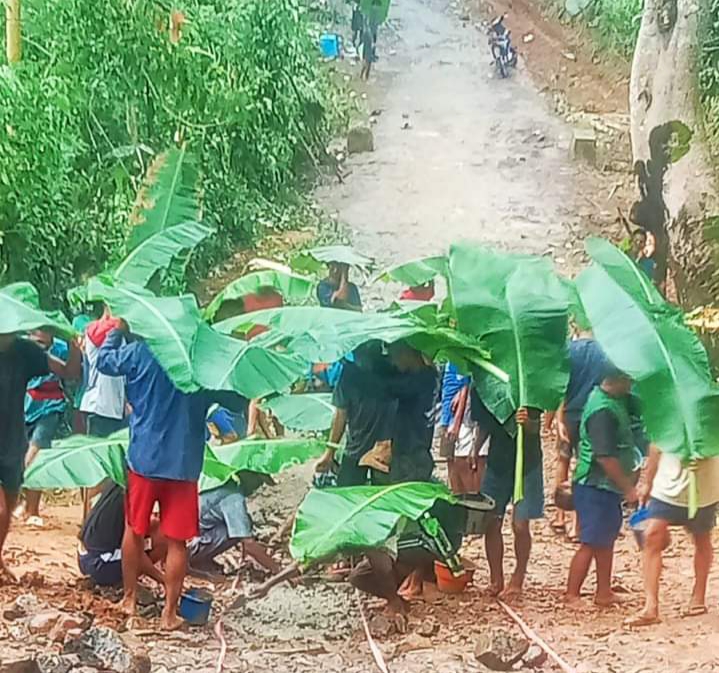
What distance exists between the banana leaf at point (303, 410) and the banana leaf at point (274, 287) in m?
0.22

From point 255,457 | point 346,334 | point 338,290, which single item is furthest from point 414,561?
point 338,290

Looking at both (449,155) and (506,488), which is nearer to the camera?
(506,488)

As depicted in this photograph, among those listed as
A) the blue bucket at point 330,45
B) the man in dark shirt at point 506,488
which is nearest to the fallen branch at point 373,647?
the man in dark shirt at point 506,488

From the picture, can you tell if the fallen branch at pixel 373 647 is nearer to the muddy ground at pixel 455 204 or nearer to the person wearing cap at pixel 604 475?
the muddy ground at pixel 455 204

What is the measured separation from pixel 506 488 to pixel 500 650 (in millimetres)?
A: 340

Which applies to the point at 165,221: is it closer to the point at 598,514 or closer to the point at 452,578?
the point at 452,578

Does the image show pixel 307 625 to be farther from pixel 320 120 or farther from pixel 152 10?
pixel 152 10

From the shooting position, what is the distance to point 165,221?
9.51 ft

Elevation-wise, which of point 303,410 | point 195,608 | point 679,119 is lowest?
point 195,608

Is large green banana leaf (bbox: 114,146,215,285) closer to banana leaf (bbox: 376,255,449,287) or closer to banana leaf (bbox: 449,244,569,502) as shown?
banana leaf (bbox: 376,255,449,287)

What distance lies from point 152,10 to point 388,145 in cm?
63

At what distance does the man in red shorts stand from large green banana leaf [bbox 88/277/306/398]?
0.16ft

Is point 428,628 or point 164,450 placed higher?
point 164,450

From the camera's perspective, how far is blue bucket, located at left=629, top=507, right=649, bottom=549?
8.91ft
